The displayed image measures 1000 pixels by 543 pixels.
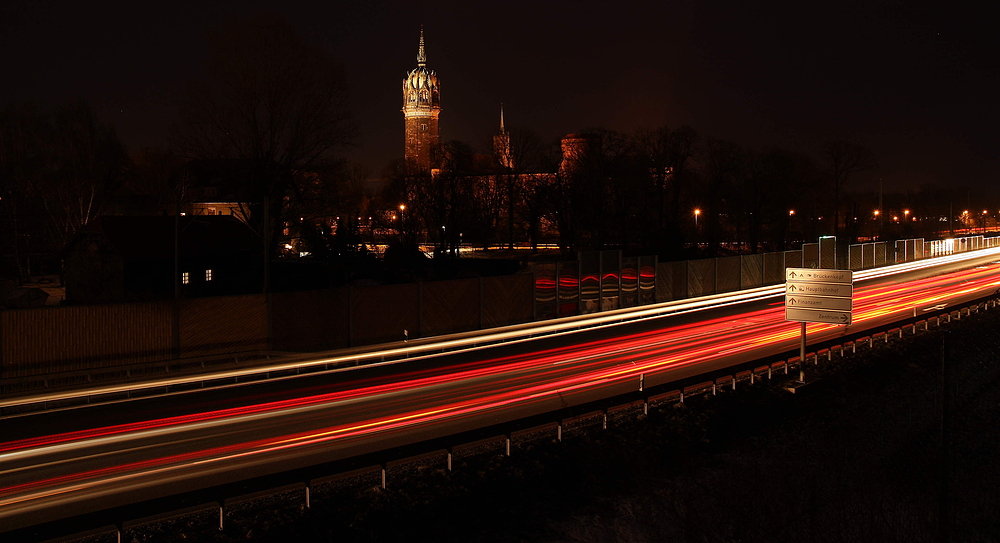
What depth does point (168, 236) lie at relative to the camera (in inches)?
1464

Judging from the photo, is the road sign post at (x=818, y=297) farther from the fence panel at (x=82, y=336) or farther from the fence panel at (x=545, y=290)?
the fence panel at (x=82, y=336)

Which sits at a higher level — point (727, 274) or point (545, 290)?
point (727, 274)

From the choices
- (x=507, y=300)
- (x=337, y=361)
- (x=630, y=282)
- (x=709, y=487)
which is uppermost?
(x=630, y=282)

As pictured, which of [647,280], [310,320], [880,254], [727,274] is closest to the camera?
[310,320]

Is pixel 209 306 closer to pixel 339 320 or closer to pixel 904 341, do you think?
pixel 339 320

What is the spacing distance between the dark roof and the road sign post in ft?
85.4

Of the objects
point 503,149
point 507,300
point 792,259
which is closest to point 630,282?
point 507,300

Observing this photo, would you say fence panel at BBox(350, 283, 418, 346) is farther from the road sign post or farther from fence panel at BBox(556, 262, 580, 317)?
the road sign post

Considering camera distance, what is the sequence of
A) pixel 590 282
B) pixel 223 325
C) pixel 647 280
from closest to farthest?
pixel 223 325 < pixel 590 282 < pixel 647 280

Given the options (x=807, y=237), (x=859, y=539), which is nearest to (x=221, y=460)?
(x=859, y=539)

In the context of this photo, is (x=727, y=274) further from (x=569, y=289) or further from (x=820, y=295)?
(x=820, y=295)

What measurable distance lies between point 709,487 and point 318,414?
7006 mm

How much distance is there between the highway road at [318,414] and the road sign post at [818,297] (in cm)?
230

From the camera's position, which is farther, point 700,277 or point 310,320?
point 700,277
